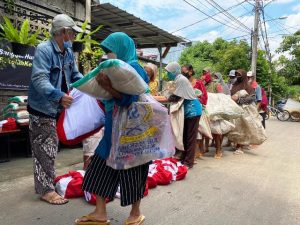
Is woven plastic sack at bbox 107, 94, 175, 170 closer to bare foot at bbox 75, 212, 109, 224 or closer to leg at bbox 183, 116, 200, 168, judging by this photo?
bare foot at bbox 75, 212, 109, 224

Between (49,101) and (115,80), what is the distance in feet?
3.69

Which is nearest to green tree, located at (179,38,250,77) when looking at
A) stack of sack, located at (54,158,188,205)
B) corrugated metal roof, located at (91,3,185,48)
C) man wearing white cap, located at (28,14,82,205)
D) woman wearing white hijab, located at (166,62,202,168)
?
corrugated metal roof, located at (91,3,185,48)

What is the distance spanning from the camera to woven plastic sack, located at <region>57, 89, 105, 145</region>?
3008 millimetres

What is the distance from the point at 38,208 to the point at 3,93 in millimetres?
3118

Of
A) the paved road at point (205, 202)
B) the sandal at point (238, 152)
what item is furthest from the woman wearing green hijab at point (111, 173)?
the sandal at point (238, 152)

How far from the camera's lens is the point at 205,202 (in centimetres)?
399

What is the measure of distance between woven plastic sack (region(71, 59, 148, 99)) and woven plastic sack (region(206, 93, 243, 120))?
3989mm

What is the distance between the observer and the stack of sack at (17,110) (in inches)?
225

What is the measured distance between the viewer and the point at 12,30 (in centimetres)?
568

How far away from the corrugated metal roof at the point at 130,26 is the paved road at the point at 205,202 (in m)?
4.72

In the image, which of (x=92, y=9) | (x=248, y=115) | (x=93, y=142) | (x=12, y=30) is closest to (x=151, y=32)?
(x=92, y=9)

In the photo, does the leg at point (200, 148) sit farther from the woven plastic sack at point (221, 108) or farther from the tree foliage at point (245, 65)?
the tree foliage at point (245, 65)

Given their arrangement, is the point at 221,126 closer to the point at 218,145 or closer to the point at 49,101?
the point at 218,145

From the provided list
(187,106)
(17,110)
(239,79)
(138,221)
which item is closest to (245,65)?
(239,79)
